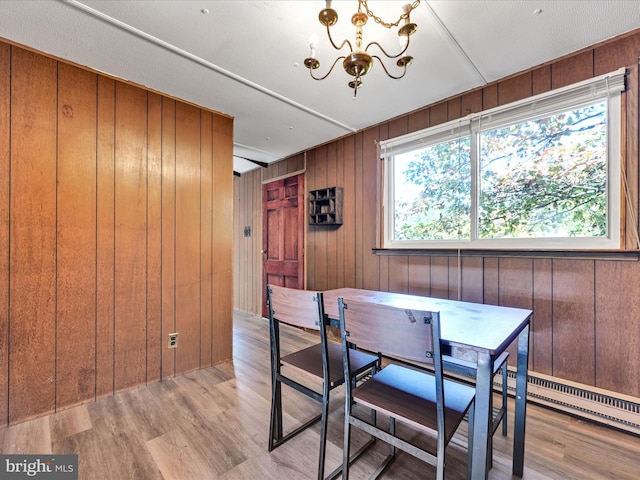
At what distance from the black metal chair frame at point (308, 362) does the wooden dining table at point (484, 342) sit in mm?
124

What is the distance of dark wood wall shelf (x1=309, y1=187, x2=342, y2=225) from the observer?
11.5 feet

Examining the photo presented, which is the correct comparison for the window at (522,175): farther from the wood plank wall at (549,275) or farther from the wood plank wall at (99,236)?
the wood plank wall at (99,236)

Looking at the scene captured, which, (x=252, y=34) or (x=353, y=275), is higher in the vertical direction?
(x=252, y=34)

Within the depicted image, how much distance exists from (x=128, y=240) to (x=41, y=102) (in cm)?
106

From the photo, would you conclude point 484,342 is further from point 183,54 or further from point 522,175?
point 183,54

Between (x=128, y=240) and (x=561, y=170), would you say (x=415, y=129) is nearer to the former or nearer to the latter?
(x=561, y=170)

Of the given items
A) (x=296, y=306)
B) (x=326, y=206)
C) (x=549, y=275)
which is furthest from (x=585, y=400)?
(x=326, y=206)

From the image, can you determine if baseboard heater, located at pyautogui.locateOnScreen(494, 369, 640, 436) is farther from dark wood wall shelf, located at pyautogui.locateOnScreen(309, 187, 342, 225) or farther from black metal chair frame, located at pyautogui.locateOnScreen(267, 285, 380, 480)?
dark wood wall shelf, located at pyautogui.locateOnScreen(309, 187, 342, 225)

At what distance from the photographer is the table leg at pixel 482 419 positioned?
1069mm

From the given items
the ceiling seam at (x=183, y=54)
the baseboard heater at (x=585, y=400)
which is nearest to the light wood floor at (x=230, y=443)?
the baseboard heater at (x=585, y=400)

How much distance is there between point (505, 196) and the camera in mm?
2348

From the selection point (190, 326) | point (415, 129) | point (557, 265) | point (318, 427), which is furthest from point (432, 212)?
point (190, 326)

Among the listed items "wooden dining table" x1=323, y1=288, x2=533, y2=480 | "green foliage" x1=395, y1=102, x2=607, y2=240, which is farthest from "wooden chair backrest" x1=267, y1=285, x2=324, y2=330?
"green foliage" x1=395, y1=102, x2=607, y2=240

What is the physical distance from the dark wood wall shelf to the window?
2.58 ft
